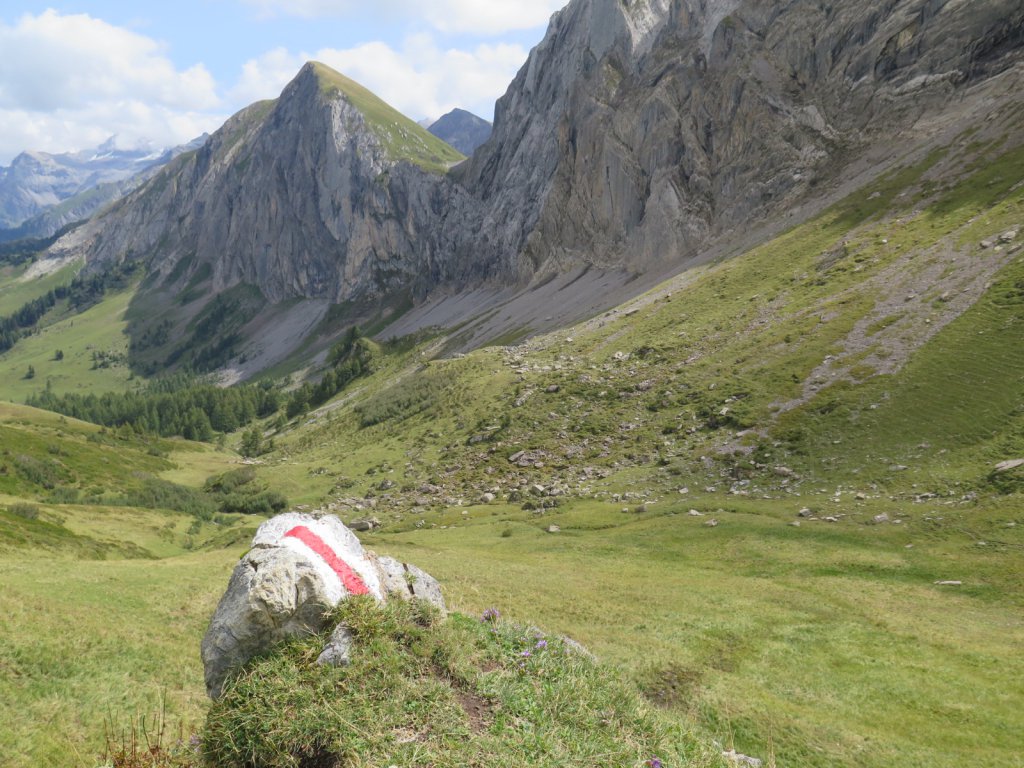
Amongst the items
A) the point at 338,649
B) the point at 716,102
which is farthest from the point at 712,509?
the point at 716,102

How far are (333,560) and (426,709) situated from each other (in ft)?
13.8

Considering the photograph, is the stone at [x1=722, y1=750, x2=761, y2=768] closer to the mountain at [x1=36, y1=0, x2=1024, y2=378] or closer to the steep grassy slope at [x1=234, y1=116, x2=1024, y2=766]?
the steep grassy slope at [x1=234, y1=116, x2=1024, y2=766]

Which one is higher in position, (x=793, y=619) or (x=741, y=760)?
(x=741, y=760)

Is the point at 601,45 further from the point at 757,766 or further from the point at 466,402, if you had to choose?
the point at 757,766

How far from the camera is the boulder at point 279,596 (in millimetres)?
11328

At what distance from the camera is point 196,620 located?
2105cm

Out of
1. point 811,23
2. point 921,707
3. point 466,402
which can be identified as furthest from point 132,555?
point 811,23

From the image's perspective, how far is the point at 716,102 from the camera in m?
141

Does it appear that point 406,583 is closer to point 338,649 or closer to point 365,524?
point 338,649

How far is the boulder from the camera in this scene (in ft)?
37.2

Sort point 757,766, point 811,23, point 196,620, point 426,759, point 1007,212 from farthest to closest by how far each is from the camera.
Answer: point 811,23 < point 1007,212 < point 196,620 < point 757,766 < point 426,759

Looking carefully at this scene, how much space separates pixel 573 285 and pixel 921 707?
5692 inches

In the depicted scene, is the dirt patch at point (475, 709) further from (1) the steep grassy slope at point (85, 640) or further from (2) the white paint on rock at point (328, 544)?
(1) the steep grassy slope at point (85, 640)

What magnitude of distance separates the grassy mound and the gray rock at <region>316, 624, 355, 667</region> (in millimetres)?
137
